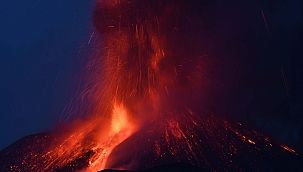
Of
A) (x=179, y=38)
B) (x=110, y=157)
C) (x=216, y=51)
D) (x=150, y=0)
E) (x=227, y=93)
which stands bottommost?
(x=227, y=93)

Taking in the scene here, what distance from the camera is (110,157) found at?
601cm

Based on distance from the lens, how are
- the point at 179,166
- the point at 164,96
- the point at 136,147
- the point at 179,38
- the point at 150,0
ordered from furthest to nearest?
1. the point at 179,38
2. the point at 164,96
3. the point at 150,0
4. the point at 136,147
5. the point at 179,166

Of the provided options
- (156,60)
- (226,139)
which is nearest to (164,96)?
(156,60)

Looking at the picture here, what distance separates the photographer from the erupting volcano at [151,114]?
5.47m

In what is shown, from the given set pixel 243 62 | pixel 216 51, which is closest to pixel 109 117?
pixel 216 51

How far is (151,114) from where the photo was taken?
8.57 metres

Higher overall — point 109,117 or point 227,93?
point 109,117

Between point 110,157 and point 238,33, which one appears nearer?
point 110,157

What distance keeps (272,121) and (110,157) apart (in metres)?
10.3

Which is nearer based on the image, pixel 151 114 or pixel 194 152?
pixel 194 152

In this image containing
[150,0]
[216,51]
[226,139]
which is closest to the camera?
[226,139]

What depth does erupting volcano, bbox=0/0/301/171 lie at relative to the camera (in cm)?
547

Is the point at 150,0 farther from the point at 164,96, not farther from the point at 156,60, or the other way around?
the point at 164,96

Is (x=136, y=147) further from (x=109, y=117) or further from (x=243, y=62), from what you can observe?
(x=243, y=62)
